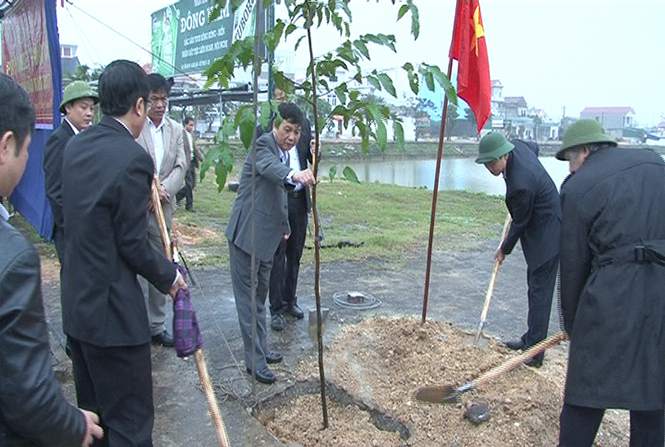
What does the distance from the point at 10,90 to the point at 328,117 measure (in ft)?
5.51

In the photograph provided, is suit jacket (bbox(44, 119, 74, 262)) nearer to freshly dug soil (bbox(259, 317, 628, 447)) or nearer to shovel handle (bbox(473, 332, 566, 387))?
freshly dug soil (bbox(259, 317, 628, 447))

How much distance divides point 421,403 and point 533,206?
1.74 m

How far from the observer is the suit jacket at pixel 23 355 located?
1284mm

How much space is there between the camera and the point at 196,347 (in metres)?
2.63

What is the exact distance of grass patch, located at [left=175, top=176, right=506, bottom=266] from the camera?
297 inches

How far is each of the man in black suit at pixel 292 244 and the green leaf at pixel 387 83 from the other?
2067 mm

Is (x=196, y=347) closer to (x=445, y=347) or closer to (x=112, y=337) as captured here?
(x=112, y=337)

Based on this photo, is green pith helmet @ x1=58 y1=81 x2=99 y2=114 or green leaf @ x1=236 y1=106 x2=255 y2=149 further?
green pith helmet @ x1=58 y1=81 x2=99 y2=114

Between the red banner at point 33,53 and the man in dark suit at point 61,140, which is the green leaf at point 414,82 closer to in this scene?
the man in dark suit at point 61,140

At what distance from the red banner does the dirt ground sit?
6.87 ft

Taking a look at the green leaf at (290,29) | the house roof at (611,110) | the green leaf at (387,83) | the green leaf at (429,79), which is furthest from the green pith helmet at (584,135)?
the house roof at (611,110)

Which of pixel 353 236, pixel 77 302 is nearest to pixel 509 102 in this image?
pixel 353 236

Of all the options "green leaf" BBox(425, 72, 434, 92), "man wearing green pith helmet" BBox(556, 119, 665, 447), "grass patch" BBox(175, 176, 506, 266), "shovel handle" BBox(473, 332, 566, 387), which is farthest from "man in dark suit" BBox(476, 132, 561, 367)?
"grass patch" BBox(175, 176, 506, 266)

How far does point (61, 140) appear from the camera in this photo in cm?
352
